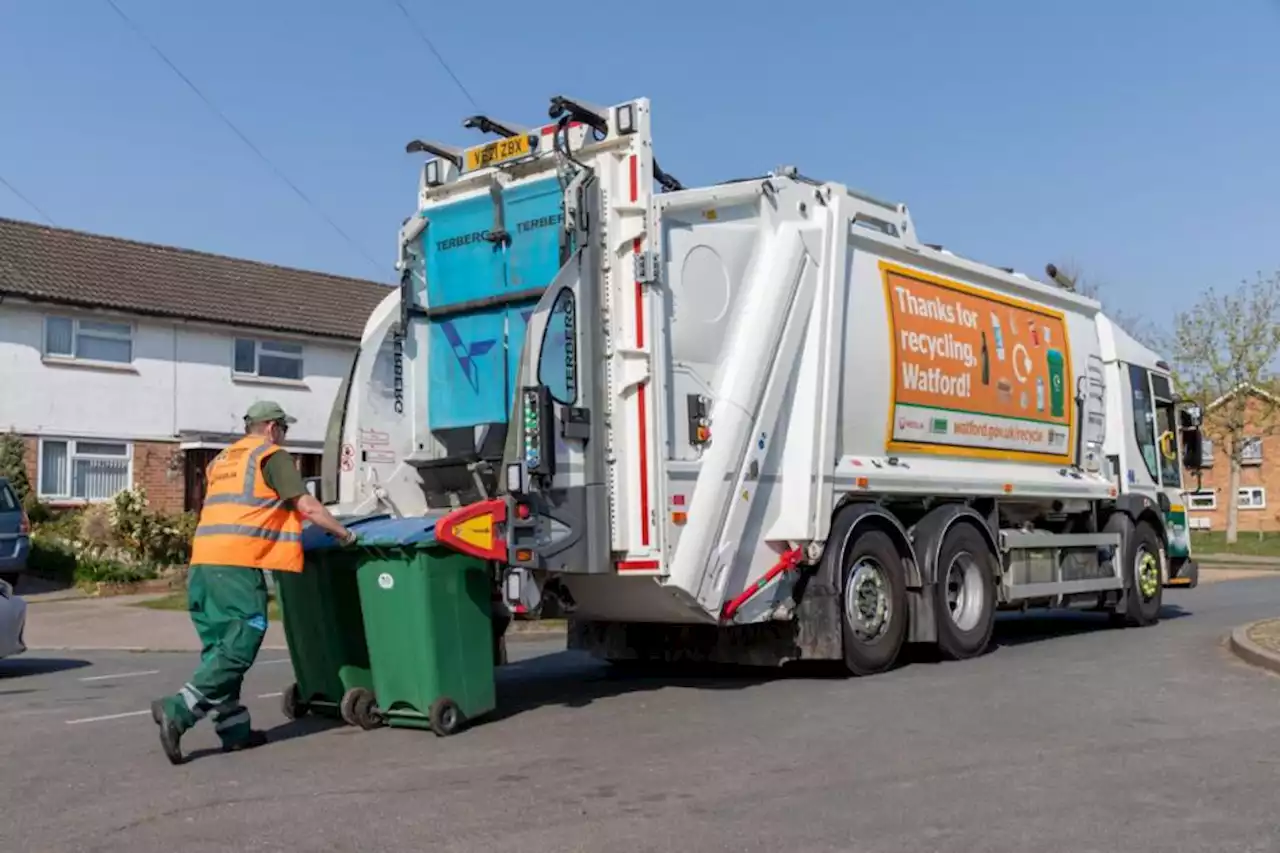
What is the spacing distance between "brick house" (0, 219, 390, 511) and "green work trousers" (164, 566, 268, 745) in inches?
654

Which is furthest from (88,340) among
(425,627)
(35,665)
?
(425,627)

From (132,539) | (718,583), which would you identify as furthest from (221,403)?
(718,583)

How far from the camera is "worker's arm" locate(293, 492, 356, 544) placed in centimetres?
667

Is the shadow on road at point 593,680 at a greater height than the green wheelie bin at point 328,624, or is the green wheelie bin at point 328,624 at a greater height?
the green wheelie bin at point 328,624

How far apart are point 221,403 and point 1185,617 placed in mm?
18240

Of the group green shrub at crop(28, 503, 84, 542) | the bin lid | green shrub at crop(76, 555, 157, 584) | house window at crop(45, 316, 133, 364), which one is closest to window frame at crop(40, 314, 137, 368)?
house window at crop(45, 316, 133, 364)

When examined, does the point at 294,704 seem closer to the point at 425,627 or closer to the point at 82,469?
the point at 425,627

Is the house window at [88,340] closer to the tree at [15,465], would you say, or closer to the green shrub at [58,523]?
the tree at [15,465]

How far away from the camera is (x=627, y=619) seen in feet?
27.0

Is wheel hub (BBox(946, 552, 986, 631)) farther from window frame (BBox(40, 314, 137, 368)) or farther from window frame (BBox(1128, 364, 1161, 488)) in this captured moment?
window frame (BBox(40, 314, 137, 368))

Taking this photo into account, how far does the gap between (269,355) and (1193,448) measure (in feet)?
60.7

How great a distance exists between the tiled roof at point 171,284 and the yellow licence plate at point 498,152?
57.2 feet

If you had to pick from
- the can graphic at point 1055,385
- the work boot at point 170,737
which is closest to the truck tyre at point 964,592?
the can graphic at point 1055,385

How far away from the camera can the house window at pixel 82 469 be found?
23.6 meters
